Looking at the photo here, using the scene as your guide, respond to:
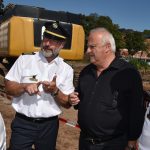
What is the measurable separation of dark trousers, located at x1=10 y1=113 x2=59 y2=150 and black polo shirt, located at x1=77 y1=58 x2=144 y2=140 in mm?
439

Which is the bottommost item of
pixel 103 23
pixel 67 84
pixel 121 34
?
pixel 121 34

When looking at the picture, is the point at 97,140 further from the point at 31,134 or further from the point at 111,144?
the point at 31,134

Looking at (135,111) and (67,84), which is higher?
(67,84)

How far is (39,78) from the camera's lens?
14.3 feet

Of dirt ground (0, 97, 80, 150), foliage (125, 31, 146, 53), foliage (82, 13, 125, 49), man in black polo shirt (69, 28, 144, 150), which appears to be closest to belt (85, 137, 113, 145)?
man in black polo shirt (69, 28, 144, 150)

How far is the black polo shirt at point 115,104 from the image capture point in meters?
3.96

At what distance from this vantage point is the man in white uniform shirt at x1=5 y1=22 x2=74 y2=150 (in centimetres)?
424

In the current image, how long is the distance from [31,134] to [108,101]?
3.02ft

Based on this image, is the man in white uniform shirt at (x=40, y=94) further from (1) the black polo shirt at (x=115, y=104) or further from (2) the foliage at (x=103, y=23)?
(2) the foliage at (x=103, y=23)

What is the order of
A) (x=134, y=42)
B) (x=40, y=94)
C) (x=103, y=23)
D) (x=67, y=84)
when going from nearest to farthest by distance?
(x=40, y=94), (x=67, y=84), (x=103, y=23), (x=134, y=42)

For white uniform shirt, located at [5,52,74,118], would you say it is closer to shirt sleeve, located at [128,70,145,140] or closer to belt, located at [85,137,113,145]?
belt, located at [85,137,113,145]

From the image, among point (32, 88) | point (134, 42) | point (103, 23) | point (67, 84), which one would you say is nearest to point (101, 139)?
point (67, 84)

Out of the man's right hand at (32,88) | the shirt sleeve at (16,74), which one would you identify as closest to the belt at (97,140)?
the man's right hand at (32,88)

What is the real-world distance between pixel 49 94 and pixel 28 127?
42 cm
